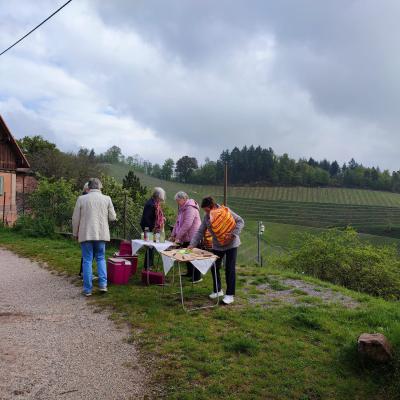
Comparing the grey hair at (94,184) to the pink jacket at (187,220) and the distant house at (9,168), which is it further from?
the distant house at (9,168)

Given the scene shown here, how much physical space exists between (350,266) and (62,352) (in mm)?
14952

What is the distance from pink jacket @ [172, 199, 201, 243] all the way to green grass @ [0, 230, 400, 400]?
1057mm

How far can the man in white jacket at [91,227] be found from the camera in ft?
20.3

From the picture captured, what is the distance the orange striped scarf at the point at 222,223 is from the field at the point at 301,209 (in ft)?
146

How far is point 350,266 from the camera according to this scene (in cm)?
1689

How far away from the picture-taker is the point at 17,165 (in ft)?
84.3

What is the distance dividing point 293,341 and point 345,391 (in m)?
1.05

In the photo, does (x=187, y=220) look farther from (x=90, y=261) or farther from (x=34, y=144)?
(x=34, y=144)

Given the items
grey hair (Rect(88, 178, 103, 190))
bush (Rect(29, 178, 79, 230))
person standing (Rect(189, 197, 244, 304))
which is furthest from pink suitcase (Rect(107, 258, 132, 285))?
bush (Rect(29, 178, 79, 230))

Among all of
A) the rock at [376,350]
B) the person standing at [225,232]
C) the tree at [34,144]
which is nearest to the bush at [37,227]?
the person standing at [225,232]

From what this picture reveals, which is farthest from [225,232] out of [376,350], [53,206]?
[53,206]

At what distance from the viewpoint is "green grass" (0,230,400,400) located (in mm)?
3432

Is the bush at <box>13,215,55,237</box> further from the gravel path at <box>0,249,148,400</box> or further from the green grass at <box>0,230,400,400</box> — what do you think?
the green grass at <box>0,230,400,400</box>

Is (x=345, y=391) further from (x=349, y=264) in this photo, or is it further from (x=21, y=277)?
(x=349, y=264)
